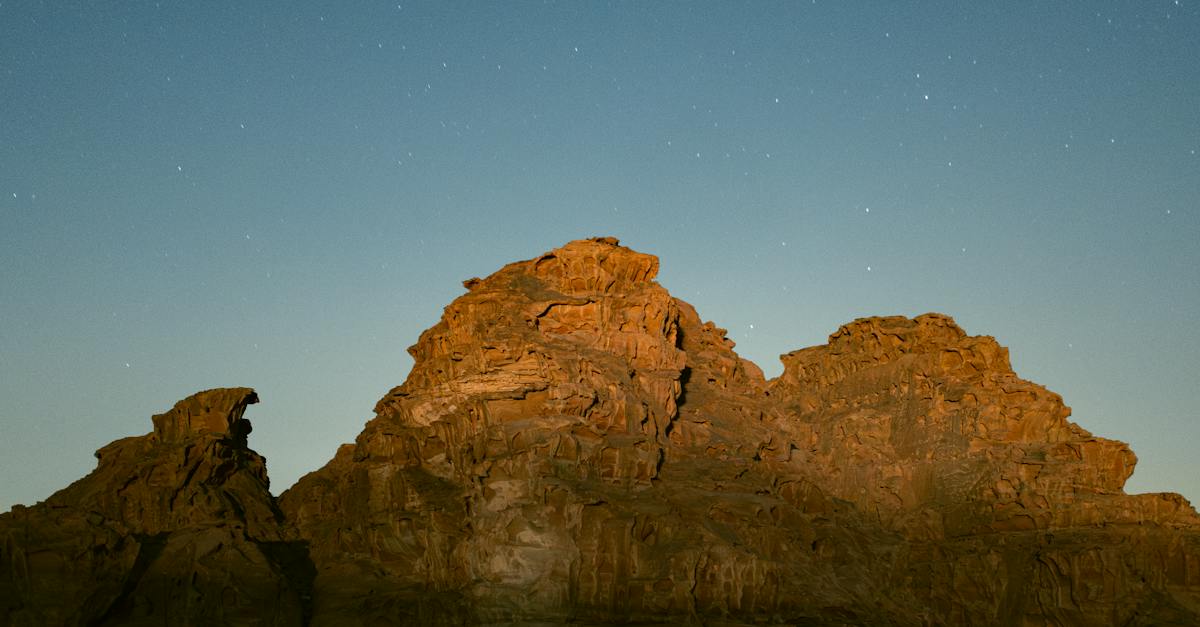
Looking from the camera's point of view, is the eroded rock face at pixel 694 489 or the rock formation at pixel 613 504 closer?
the rock formation at pixel 613 504

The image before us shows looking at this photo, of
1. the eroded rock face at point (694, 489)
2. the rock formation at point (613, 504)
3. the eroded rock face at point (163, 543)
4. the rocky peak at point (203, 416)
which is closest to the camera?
the eroded rock face at point (163, 543)


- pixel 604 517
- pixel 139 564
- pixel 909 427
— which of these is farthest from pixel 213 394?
pixel 909 427

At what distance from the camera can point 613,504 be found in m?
57.9

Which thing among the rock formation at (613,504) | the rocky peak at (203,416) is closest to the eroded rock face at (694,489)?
the rock formation at (613,504)

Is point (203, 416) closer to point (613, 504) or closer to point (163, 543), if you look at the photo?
point (163, 543)

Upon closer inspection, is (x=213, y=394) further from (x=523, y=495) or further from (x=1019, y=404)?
(x=1019, y=404)

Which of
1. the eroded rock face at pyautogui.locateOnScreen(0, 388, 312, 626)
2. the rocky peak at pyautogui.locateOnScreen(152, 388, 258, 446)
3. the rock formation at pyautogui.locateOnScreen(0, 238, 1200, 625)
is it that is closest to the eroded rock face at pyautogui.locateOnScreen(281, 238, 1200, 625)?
the rock formation at pyautogui.locateOnScreen(0, 238, 1200, 625)

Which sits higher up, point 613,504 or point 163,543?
point 613,504

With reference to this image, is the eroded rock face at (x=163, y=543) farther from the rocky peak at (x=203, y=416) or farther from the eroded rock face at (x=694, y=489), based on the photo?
the eroded rock face at (x=694, y=489)

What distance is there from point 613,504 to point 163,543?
18.8 meters

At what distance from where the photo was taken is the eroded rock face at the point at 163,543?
50.5 m

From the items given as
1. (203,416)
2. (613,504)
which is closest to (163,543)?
(203,416)

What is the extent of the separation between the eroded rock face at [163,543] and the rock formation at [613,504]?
0.11 m

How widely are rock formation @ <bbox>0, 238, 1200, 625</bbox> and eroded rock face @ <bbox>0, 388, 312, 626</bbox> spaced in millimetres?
110
